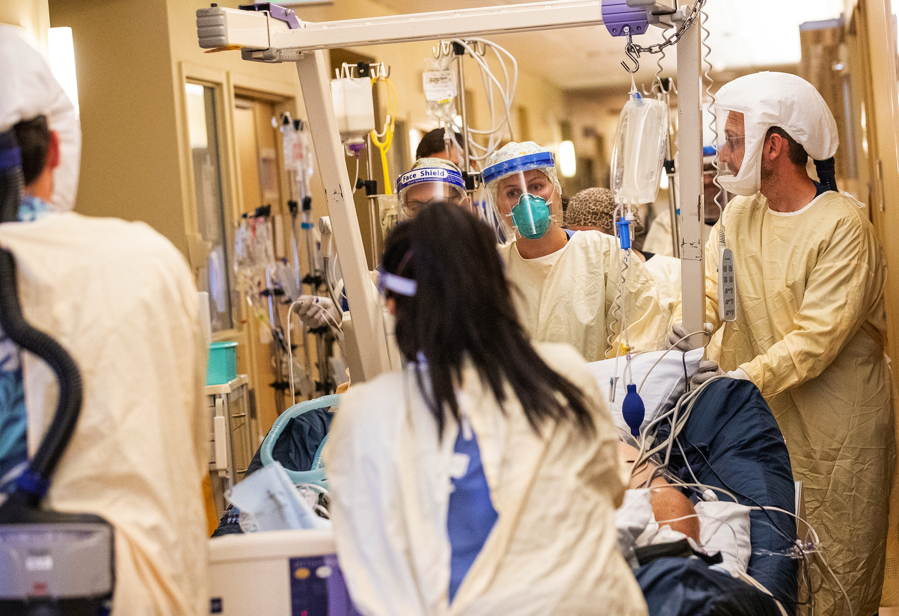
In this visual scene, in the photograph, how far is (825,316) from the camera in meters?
2.70

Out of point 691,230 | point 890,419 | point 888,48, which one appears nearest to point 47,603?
point 691,230

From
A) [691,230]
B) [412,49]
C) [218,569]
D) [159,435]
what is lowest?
[218,569]

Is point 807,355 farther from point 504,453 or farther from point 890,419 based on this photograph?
point 504,453

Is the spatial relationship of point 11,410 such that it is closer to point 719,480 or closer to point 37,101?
point 37,101

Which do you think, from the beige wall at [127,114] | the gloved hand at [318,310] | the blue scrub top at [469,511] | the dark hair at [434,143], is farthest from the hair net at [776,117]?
the beige wall at [127,114]

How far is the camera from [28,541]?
1.21 metres

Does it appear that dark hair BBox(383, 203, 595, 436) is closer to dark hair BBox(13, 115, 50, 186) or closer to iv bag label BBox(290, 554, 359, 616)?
iv bag label BBox(290, 554, 359, 616)

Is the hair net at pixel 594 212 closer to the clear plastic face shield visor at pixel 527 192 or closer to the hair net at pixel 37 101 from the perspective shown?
the clear plastic face shield visor at pixel 527 192

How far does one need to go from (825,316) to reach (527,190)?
1005mm

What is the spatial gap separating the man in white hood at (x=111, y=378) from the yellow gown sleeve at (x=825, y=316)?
1.91m

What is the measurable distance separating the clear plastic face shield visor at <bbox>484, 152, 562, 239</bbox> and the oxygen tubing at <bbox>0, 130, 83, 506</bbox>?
1785mm

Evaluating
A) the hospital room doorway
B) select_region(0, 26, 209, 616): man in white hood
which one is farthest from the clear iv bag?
the hospital room doorway

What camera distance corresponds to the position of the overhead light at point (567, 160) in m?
9.48

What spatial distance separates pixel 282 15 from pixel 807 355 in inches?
72.5
